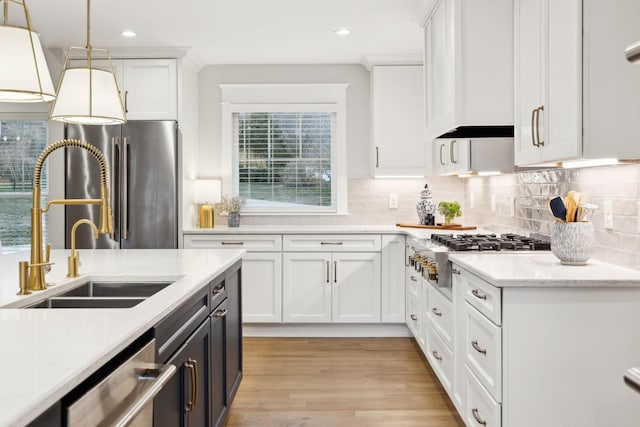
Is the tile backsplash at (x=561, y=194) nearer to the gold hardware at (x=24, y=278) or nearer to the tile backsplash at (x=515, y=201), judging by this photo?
the tile backsplash at (x=515, y=201)

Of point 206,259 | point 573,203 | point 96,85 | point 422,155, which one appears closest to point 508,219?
point 422,155

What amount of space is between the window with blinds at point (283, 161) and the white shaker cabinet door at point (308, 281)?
77 centimetres

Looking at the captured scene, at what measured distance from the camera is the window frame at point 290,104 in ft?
16.6

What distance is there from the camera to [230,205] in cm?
490

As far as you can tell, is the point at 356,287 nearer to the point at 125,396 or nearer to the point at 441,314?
the point at 441,314

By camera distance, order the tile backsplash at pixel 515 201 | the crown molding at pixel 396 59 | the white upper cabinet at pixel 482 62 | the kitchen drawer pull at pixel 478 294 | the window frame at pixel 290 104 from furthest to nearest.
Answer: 1. the window frame at pixel 290 104
2. the crown molding at pixel 396 59
3. the white upper cabinet at pixel 482 62
4. the tile backsplash at pixel 515 201
5. the kitchen drawer pull at pixel 478 294

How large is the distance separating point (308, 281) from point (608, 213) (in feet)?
8.40

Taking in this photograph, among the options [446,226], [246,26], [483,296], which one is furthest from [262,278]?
[483,296]

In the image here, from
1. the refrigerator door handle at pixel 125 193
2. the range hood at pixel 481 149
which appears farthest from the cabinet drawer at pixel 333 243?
the refrigerator door handle at pixel 125 193

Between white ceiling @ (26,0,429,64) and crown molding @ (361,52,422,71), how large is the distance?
0.22 feet

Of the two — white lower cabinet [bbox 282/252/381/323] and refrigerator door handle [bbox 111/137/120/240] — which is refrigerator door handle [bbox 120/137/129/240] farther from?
white lower cabinet [bbox 282/252/381/323]

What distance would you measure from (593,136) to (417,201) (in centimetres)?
305

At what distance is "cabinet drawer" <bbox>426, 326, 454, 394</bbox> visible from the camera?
287 cm

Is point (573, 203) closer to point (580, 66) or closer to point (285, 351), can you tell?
point (580, 66)
